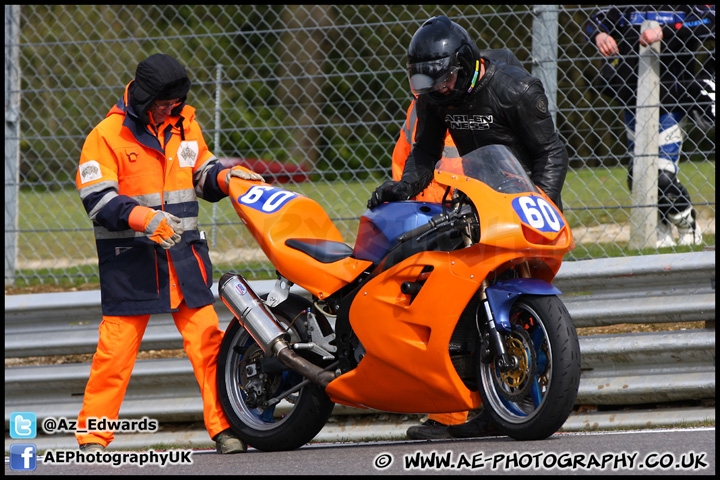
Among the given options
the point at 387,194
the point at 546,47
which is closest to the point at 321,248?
the point at 387,194

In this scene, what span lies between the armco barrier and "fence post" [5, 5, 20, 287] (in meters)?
0.89

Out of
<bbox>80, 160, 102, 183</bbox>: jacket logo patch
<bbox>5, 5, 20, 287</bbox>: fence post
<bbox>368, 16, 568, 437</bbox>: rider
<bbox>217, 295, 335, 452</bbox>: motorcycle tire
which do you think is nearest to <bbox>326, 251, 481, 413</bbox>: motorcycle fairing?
<bbox>217, 295, 335, 452</bbox>: motorcycle tire

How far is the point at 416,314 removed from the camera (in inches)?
153

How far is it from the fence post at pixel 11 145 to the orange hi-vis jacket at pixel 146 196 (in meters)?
1.84

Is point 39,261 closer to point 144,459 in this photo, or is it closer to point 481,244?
point 144,459

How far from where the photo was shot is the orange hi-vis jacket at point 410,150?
203 inches

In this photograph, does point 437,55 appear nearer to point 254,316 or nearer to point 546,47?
point 254,316

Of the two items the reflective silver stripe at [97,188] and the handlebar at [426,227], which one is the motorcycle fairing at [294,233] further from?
the reflective silver stripe at [97,188]

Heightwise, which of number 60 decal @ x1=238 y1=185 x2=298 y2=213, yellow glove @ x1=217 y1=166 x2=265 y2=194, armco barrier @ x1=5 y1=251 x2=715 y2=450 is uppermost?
yellow glove @ x1=217 y1=166 x2=265 y2=194

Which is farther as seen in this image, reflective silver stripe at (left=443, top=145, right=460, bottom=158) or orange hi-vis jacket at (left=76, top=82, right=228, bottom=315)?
reflective silver stripe at (left=443, top=145, right=460, bottom=158)

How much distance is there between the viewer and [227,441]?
4.58 metres
